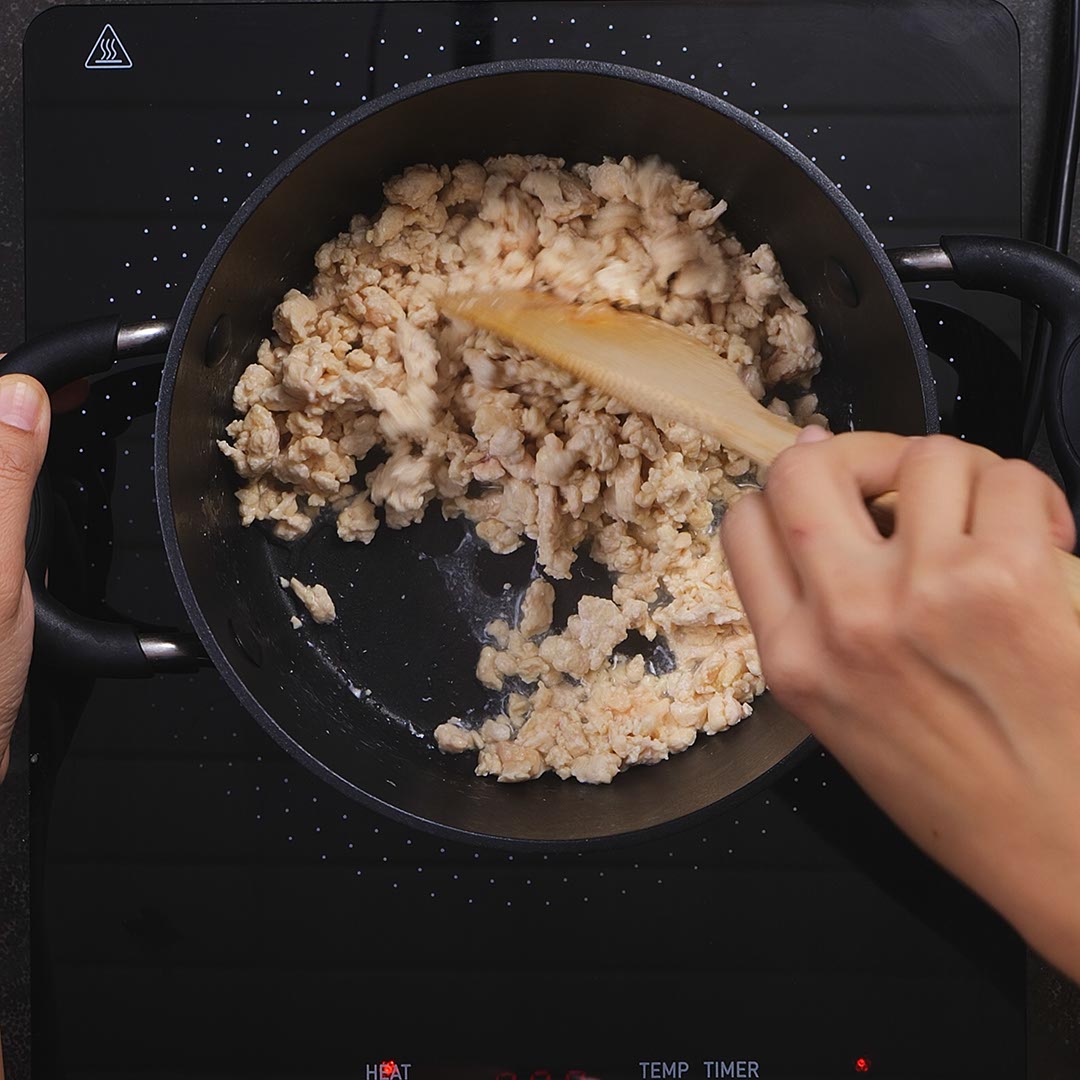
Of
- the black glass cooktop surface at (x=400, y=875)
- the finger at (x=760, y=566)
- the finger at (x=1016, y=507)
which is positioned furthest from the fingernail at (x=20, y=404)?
the finger at (x=1016, y=507)

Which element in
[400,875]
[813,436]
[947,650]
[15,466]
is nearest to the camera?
[947,650]

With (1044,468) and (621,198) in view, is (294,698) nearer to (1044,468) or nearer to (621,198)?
(621,198)

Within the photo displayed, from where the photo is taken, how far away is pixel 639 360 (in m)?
0.73

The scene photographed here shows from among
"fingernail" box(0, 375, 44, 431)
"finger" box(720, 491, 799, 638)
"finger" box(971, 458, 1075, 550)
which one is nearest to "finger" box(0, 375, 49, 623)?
"fingernail" box(0, 375, 44, 431)

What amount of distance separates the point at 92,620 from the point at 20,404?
0.17 m

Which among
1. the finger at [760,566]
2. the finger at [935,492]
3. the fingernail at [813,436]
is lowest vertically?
the finger at [760,566]

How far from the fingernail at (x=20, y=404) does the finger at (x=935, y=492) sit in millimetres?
567

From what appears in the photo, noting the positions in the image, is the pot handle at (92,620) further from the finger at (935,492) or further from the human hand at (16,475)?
the finger at (935,492)

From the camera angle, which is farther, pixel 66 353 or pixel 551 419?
pixel 551 419

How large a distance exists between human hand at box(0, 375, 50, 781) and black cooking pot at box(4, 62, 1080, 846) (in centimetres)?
3

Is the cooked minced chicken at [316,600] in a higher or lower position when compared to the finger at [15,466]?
lower

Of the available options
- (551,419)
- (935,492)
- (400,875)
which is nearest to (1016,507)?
(935,492)

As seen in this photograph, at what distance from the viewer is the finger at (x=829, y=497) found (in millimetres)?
425

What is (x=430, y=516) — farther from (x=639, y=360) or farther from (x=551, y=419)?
(x=639, y=360)
